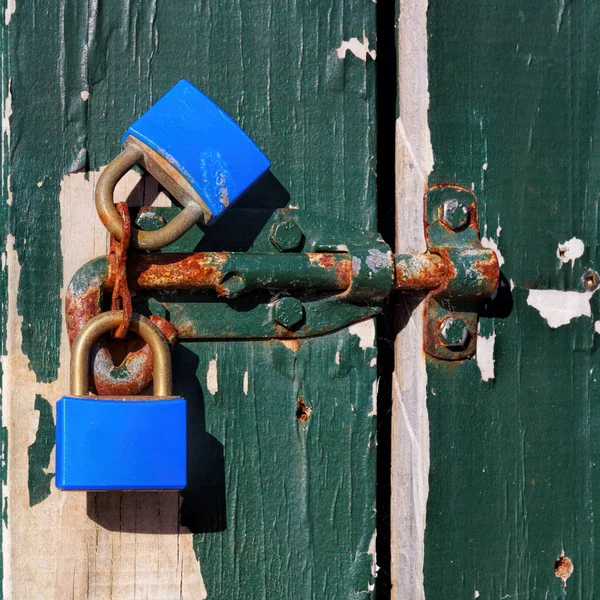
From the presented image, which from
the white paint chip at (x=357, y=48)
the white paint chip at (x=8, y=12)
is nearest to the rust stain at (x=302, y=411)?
the white paint chip at (x=357, y=48)

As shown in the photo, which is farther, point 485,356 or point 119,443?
point 485,356

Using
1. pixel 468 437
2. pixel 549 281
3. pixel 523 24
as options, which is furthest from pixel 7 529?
pixel 523 24

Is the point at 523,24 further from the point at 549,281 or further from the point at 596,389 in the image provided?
the point at 596,389

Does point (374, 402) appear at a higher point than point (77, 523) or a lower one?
higher

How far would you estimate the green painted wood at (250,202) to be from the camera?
859 mm

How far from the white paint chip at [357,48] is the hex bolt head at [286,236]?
0.18 metres

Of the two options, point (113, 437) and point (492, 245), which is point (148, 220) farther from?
point (492, 245)

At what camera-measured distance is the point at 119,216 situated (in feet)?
2.62

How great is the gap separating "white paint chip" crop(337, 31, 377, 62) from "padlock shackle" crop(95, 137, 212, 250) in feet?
0.75

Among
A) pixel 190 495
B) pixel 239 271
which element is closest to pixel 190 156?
pixel 239 271

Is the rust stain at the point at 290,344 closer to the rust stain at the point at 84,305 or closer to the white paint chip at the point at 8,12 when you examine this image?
the rust stain at the point at 84,305

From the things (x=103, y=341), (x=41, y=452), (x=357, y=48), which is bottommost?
(x=41, y=452)

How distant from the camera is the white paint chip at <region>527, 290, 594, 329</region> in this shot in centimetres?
95

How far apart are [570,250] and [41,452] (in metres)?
0.58
